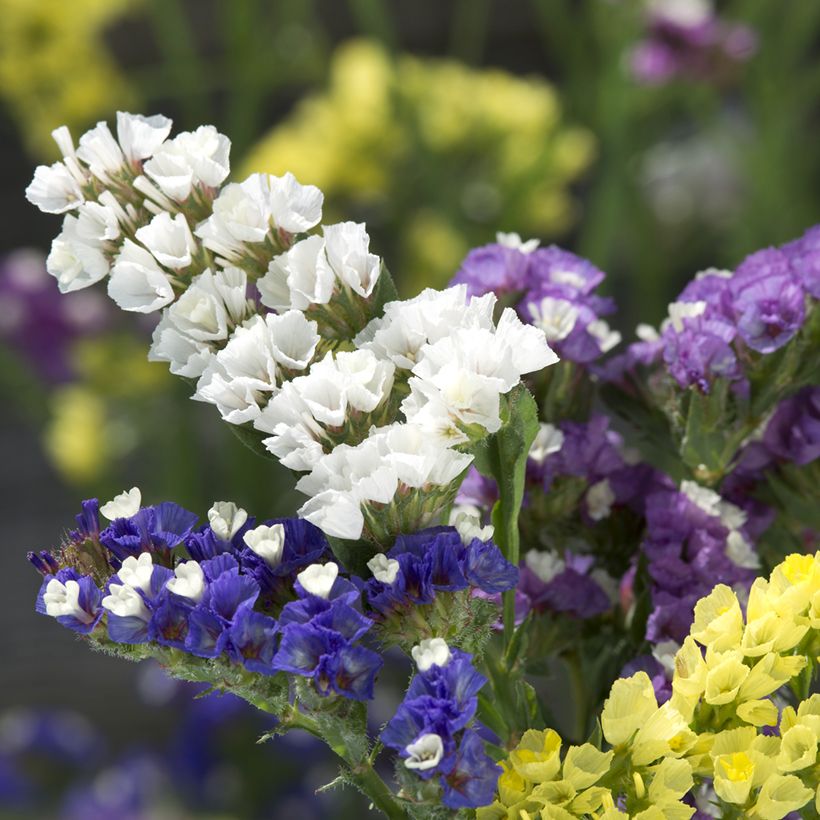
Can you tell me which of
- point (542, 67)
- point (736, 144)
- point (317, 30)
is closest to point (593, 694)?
point (736, 144)

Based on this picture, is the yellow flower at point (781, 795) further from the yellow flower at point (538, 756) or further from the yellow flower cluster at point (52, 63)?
the yellow flower cluster at point (52, 63)

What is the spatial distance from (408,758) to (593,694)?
0.38 ft

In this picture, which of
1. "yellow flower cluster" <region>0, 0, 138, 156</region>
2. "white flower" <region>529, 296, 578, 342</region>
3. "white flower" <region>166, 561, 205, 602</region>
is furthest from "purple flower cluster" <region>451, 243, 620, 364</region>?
"yellow flower cluster" <region>0, 0, 138, 156</region>

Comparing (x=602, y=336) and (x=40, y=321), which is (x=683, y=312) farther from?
(x=40, y=321)

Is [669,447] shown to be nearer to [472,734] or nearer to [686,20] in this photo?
[472,734]

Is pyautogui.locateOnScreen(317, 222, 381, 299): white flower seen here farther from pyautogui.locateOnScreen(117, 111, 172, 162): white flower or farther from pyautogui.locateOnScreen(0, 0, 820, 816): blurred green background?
pyautogui.locateOnScreen(0, 0, 820, 816): blurred green background

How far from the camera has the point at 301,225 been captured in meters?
0.25

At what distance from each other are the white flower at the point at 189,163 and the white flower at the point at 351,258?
3 centimetres

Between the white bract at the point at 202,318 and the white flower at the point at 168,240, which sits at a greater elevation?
the white flower at the point at 168,240

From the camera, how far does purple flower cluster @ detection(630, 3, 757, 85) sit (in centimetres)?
88

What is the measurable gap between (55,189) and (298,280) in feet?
0.17

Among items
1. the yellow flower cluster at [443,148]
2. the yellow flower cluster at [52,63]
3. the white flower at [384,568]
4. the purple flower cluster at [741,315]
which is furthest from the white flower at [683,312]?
the yellow flower cluster at [52,63]

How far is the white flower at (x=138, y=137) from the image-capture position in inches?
10.1

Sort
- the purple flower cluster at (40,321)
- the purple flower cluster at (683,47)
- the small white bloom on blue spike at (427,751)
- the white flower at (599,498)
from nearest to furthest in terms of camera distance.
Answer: the small white bloom on blue spike at (427,751)
the white flower at (599,498)
the purple flower cluster at (683,47)
the purple flower cluster at (40,321)
